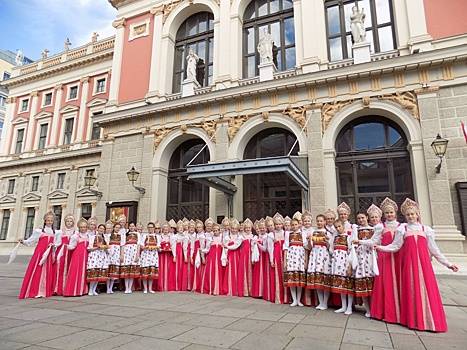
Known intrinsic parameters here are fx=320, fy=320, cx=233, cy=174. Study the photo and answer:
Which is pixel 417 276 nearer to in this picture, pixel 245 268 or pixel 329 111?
pixel 245 268

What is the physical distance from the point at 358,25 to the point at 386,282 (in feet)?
38.6

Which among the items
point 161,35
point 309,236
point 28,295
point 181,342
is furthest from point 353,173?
point 161,35

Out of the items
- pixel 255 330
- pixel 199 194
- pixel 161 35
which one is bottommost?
pixel 255 330

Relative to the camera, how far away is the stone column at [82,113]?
24.9 meters

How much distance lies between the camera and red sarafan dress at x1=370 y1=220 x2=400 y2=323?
534cm

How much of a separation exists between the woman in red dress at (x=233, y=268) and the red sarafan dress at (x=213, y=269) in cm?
16

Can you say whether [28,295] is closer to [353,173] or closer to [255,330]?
[255,330]

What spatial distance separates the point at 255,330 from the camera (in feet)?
15.6

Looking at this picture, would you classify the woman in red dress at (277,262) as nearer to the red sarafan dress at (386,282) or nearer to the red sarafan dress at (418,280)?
the red sarafan dress at (386,282)

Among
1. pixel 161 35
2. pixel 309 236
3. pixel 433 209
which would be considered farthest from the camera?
pixel 161 35

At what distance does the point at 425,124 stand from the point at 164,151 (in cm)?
1125

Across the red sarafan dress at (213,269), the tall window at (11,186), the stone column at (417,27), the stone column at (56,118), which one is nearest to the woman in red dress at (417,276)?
the red sarafan dress at (213,269)

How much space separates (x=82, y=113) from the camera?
25.3 m

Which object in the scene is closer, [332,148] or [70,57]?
[332,148]
